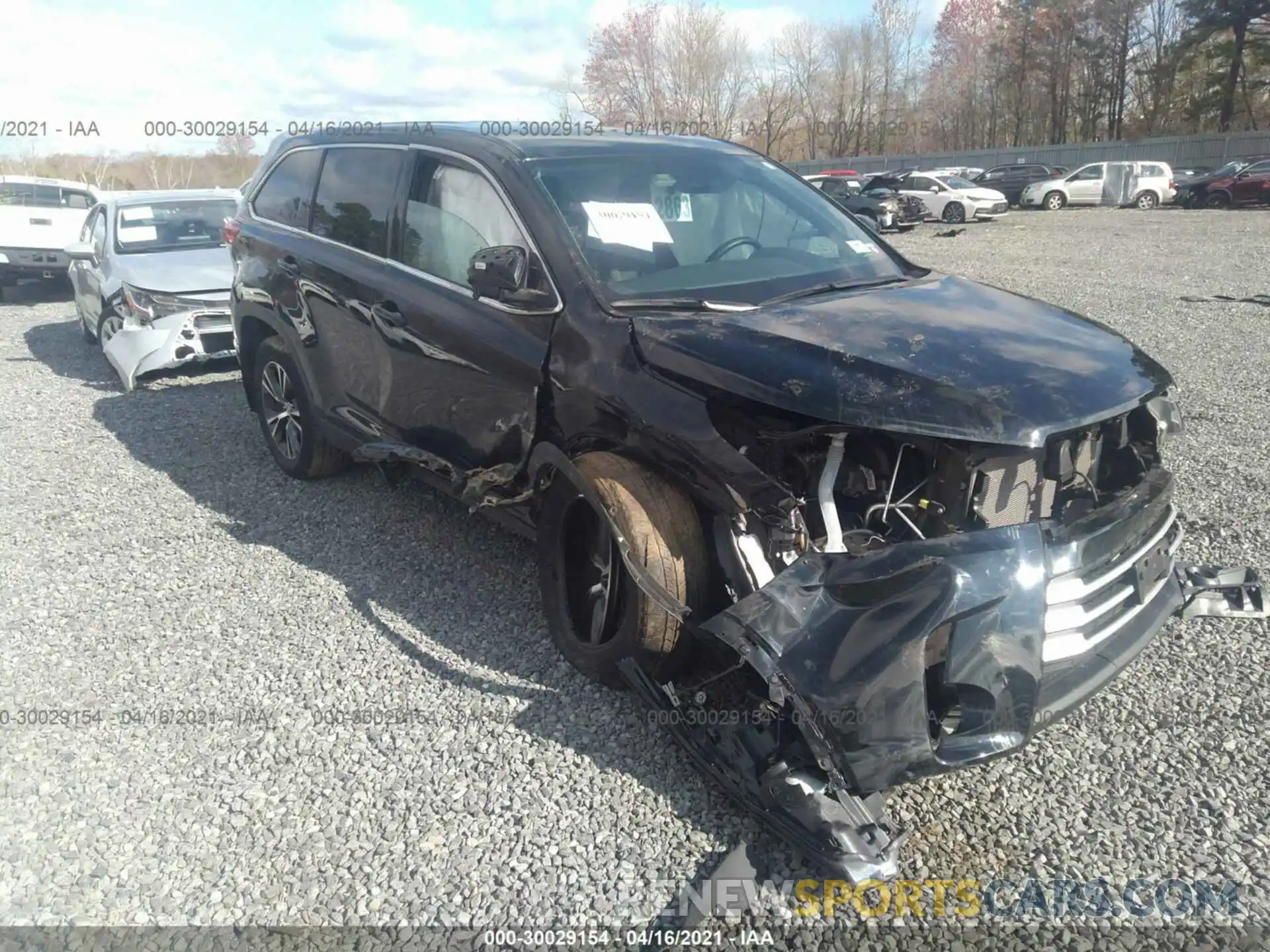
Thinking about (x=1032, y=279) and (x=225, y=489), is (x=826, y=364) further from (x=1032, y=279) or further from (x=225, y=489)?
(x=1032, y=279)

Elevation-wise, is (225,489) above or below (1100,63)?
below

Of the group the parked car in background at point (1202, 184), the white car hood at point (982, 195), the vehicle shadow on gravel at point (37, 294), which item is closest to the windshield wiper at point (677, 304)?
the vehicle shadow on gravel at point (37, 294)

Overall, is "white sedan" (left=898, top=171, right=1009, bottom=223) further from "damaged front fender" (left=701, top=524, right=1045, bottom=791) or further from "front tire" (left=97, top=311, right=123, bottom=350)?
"damaged front fender" (left=701, top=524, right=1045, bottom=791)

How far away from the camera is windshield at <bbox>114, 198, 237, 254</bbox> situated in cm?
963

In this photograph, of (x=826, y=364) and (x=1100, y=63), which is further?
(x=1100, y=63)

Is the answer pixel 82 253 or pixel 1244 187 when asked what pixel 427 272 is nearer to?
pixel 82 253

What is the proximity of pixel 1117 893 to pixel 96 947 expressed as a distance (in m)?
2.66

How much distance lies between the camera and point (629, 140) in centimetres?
438

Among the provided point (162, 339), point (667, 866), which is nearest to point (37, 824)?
point (667, 866)

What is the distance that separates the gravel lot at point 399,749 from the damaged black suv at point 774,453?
321 mm

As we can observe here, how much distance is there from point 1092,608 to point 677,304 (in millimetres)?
1644

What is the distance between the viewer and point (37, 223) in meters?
14.7

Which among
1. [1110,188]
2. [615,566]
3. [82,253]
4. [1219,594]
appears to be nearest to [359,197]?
[615,566]

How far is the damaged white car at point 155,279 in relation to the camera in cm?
825
